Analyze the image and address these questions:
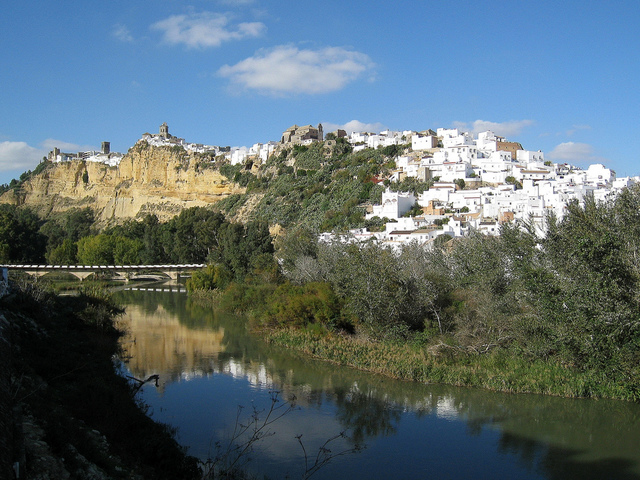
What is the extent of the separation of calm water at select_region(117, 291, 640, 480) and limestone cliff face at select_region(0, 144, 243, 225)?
48.9 meters

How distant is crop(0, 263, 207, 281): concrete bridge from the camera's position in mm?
37438

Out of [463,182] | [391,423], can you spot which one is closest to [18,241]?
[463,182]

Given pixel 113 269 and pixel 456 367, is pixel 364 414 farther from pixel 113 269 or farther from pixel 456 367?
pixel 113 269

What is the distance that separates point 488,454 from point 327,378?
5.34 meters

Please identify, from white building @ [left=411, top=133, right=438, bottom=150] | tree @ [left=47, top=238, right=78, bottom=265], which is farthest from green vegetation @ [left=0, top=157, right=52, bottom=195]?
white building @ [left=411, top=133, right=438, bottom=150]

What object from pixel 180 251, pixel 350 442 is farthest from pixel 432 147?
pixel 350 442

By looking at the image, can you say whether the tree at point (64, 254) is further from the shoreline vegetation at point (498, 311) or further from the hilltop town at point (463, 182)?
the shoreline vegetation at point (498, 311)

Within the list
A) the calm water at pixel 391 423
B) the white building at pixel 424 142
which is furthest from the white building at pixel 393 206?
the calm water at pixel 391 423

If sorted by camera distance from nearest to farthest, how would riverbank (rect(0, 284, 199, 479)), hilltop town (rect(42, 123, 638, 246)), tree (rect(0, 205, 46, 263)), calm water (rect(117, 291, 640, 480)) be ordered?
riverbank (rect(0, 284, 199, 479)) → calm water (rect(117, 291, 640, 480)) → hilltop town (rect(42, 123, 638, 246)) → tree (rect(0, 205, 46, 263))

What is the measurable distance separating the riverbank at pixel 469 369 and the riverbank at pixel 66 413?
6159mm

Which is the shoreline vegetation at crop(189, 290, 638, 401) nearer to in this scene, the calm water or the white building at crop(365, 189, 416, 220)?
the calm water

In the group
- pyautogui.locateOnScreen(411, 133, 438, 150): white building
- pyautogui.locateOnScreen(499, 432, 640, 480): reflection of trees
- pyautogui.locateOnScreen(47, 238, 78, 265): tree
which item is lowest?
pyautogui.locateOnScreen(499, 432, 640, 480): reflection of trees

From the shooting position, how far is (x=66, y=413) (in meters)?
7.45

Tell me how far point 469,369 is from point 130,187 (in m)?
64.4
